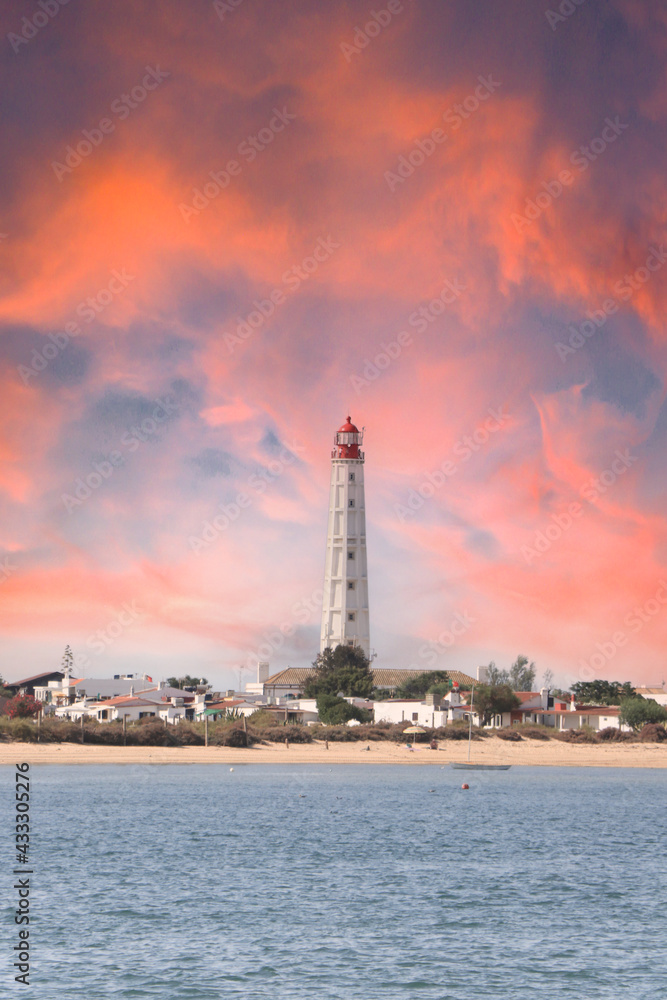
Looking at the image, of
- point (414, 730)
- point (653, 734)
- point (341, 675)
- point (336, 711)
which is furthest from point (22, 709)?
point (653, 734)

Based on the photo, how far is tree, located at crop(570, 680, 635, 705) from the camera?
457 feet

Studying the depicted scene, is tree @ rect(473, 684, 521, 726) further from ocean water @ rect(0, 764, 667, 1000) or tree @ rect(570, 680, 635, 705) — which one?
ocean water @ rect(0, 764, 667, 1000)

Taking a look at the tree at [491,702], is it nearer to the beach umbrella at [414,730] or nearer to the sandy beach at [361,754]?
the sandy beach at [361,754]

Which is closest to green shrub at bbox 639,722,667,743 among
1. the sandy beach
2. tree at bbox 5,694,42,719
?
the sandy beach

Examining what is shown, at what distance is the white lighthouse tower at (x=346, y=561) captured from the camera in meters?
146

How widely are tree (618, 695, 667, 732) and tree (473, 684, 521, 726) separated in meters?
11.6

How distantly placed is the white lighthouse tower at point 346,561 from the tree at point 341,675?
5518mm

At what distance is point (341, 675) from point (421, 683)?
536 inches

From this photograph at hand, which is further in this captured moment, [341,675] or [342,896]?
[341,675]

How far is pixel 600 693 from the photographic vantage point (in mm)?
140500

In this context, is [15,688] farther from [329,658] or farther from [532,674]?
[532,674]

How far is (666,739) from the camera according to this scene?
380 ft

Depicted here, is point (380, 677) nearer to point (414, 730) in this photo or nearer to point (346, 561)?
point (346, 561)

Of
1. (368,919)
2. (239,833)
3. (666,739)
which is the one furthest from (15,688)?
(368,919)
